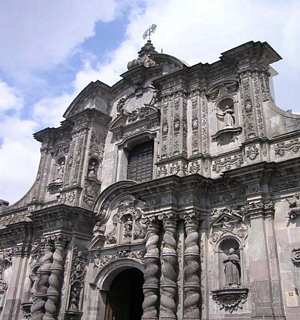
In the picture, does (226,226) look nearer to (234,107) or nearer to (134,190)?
(134,190)

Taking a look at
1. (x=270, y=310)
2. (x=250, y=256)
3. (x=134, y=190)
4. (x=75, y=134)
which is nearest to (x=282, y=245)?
(x=250, y=256)

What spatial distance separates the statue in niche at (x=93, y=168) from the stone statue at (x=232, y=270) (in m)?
7.03

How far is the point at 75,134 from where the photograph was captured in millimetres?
17531

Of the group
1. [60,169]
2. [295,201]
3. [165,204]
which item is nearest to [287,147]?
[295,201]

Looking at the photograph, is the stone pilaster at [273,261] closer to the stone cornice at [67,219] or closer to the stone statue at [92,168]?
the stone cornice at [67,219]

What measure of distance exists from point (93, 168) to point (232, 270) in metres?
7.55

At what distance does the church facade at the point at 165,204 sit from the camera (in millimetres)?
10992

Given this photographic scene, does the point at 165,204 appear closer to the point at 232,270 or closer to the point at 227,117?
the point at 232,270

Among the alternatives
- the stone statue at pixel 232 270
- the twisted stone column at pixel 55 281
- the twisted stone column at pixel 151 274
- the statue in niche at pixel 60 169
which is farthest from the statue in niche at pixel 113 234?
the stone statue at pixel 232 270

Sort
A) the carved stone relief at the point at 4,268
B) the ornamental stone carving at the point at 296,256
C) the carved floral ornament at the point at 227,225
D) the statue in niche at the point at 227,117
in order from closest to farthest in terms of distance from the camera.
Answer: the ornamental stone carving at the point at 296,256, the carved floral ornament at the point at 227,225, the statue in niche at the point at 227,117, the carved stone relief at the point at 4,268

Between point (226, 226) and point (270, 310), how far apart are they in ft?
8.76

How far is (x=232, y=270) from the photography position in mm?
11219

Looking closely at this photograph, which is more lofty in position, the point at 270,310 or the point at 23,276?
the point at 23,276

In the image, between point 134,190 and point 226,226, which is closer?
point 226,226
